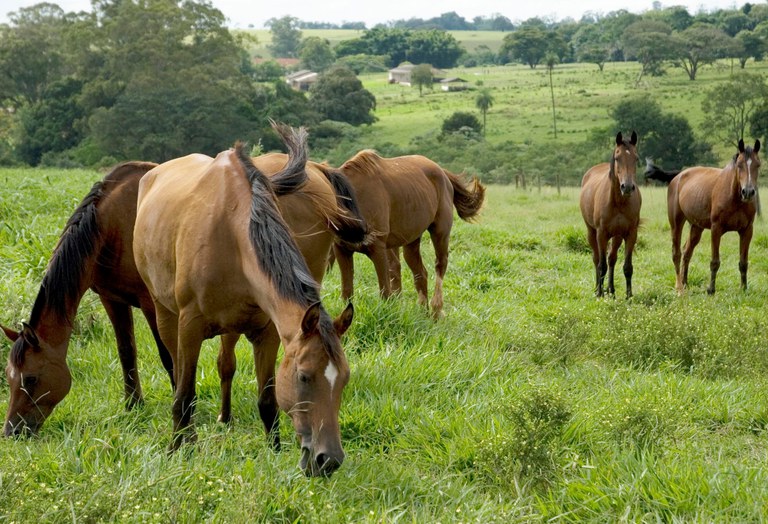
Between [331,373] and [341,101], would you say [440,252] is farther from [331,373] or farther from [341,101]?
[341,101]

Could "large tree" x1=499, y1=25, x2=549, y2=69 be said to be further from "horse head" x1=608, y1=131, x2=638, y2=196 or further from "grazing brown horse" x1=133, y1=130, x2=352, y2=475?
"grazing brown horse" x1=133, y1=130, x2=352, y2=475

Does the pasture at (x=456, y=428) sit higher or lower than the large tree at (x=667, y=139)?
higher

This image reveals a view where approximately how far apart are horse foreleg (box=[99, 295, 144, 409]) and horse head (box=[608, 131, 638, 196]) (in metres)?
6.20

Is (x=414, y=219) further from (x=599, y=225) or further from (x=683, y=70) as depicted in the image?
(x=683, y=70)

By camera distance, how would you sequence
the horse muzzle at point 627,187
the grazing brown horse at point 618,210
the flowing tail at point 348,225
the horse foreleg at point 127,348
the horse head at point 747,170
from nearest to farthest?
the flowing tail at point 348,225 < the horse foreleg at point 127,348 < the horse muzzle at point 627,187 < the grazing brown horse at point 618,210 < the horse head at point 747,170

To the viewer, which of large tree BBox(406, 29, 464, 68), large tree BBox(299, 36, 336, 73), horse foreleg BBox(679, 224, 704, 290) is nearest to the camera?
horse foreleg BBox(679, 224, 704, 290)

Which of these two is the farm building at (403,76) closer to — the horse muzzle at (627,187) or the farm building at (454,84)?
the farm building at (454,84)

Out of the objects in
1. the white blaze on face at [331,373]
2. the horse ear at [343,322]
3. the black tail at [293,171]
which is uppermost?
the black tail at [293,171]

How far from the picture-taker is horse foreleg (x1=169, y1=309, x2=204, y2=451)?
152 inches

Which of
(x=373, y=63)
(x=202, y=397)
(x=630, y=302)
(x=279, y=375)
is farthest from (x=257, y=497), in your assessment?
(x=373, y=63)

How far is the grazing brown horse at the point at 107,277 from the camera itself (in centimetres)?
430

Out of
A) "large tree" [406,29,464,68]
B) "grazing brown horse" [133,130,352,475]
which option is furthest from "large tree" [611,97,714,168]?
"large tree" [406,29,464,68]

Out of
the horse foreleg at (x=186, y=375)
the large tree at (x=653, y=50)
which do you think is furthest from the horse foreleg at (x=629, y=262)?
the large tree at (x=653, y=50)

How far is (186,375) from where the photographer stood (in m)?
4.00
